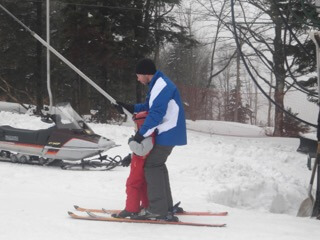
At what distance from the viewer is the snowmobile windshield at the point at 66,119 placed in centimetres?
875

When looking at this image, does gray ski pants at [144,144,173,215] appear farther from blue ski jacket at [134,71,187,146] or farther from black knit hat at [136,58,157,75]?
black knit hat at [136,58,157,75]

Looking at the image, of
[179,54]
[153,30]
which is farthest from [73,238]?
[179,54]

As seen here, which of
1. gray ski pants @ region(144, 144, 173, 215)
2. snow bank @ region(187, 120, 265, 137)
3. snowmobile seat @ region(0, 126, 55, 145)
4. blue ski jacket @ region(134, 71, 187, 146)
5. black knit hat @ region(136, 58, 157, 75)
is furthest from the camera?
snow bank @ region(187, 120, 265, 137)

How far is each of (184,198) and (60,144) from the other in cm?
286

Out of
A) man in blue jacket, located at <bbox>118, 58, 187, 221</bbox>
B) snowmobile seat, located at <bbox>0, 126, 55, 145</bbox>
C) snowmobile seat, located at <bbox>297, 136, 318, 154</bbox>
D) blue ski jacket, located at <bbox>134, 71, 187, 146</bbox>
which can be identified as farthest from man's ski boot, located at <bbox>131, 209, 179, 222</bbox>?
snowmobile seat, located at <bbox>297, 136, 318, 154</bbox>

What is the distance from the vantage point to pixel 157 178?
489 centimetres

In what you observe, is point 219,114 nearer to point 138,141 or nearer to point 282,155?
point 282,155

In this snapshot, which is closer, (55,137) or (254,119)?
(55,137)

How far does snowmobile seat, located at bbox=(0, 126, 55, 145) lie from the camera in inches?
341

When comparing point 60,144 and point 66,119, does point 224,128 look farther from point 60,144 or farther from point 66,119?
point 60,144

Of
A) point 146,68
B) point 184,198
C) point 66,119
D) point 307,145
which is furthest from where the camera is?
point 307,145

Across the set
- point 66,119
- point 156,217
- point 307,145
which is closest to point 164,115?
point 156,217

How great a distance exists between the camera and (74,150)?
8.55 m

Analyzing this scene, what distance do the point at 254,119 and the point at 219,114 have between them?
4363mm
